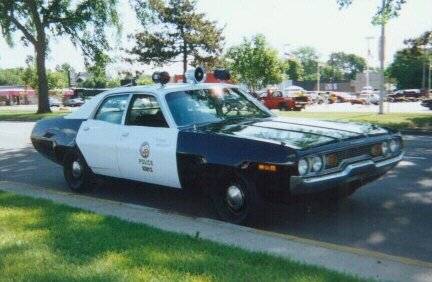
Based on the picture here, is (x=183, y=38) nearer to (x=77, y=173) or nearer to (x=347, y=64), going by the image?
(x=77, y=173)

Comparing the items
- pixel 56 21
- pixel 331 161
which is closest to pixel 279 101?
pixel 56 21

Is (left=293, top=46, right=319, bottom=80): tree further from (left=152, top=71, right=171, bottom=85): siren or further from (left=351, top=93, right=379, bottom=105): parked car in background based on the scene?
(left=152, top=71, right=171, bottom=85): siren

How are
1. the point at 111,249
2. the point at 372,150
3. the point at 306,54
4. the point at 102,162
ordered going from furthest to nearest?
the point at 306,54, the point at 102,162, the point at 372,150, the point at 111,249

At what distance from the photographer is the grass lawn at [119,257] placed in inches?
155

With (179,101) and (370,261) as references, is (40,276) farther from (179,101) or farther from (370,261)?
(179,101)

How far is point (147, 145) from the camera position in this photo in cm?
645

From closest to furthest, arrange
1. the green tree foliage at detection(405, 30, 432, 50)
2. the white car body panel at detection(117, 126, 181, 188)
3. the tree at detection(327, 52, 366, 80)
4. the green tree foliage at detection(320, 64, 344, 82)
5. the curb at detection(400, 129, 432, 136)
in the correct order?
the white car body panel at detection(117, 126, 181, 188) < the curb at detection(400, 129, 432, 136) < the green tree foliage at detection(405, 30, 432, 50) < the green tree foliage at detection(320, 64, 344, 82) < the tree at detection(327, 52, 366, 80)

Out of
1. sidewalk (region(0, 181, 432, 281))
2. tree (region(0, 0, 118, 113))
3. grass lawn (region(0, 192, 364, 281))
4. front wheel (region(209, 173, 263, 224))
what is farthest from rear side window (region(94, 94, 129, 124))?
tree (region(0, 0, 118, 113))

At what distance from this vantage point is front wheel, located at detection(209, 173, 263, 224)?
17.9ft

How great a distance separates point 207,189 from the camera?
596 cm

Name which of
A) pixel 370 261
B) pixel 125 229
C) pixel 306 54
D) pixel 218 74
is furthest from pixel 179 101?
pixel 306 54

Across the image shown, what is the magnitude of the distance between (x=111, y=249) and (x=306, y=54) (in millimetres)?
171422

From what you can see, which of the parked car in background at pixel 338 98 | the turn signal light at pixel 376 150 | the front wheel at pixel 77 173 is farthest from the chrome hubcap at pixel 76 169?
the parked car in background at pixel 338 98

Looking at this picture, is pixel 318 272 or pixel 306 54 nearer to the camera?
pixel 318 272
